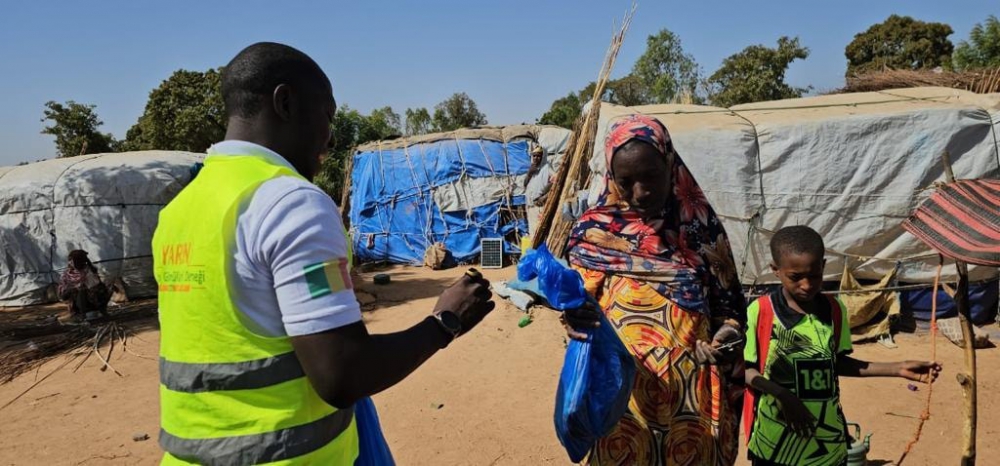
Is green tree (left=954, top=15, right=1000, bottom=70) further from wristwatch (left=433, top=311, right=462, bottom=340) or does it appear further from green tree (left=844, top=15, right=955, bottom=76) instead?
wristwatch (left=433, top=311, right=462, bottom=340)

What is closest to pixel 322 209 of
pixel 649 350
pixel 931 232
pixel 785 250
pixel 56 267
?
pixel 649 350

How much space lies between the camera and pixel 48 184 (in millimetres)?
9820

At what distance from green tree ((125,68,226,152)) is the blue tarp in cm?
894

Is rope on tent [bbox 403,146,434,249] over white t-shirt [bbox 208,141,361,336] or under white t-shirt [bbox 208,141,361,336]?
under

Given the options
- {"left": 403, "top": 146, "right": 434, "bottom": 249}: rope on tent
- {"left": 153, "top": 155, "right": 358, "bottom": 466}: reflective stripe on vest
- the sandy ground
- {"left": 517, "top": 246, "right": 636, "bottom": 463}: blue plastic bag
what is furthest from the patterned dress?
{"left": 403, "top": 146, "right": 434, "bottom": 249}: rope on tent

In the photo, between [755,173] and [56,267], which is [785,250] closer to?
[755,173]

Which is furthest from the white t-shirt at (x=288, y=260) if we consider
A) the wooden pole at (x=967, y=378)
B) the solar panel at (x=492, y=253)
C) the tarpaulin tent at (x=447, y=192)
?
the tarpaulin tent at (x=447, y=192)

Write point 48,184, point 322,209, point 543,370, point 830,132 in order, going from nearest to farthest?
point 322,209, point 543,370, point 830,132, point 48,184

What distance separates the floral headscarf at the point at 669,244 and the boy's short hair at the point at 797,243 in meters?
0.25

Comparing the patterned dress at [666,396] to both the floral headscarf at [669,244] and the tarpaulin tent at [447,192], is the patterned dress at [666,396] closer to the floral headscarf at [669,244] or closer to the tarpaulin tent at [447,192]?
the floral headscarf at [669,244]

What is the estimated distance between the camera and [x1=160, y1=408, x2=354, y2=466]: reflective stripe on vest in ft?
3.51

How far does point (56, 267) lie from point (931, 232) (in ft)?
39.7

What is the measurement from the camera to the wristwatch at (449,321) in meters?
1.27

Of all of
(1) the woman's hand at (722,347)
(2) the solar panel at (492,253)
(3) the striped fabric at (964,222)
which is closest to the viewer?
(1) the woman's hand at (722,347)
